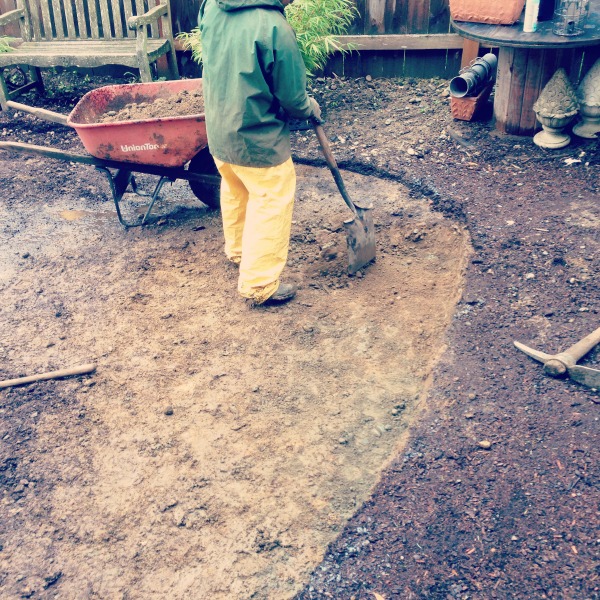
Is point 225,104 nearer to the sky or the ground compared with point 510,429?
nearer to the sky

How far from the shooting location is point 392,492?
3.06 m

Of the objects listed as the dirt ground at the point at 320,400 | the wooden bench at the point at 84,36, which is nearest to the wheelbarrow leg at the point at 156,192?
the dirt ground at the point at 320,400

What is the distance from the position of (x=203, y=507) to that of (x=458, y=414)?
1.29m

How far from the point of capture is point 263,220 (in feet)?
13.6

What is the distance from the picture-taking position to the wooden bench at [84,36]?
676 cm

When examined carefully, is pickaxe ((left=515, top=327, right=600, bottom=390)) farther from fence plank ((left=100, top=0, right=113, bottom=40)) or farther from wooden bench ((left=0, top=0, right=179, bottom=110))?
fence plank ((left=100, top=0, right=113, bottom=40))

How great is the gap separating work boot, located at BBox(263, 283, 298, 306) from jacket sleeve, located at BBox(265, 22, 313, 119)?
108 centimetres

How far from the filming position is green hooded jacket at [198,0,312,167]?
3.68m

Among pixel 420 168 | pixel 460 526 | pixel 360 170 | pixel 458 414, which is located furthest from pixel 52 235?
pixel 460 526

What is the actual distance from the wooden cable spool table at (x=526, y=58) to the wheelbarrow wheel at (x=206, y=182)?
222 cm

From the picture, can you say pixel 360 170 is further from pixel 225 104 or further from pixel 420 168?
pixel 225 104

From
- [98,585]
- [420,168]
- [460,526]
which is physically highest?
[420,168]

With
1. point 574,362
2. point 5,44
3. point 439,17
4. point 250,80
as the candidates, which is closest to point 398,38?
point 439,17

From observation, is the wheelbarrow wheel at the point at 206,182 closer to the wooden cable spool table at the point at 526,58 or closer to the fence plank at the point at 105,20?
the wooden cable spool table at the point at 526,58
